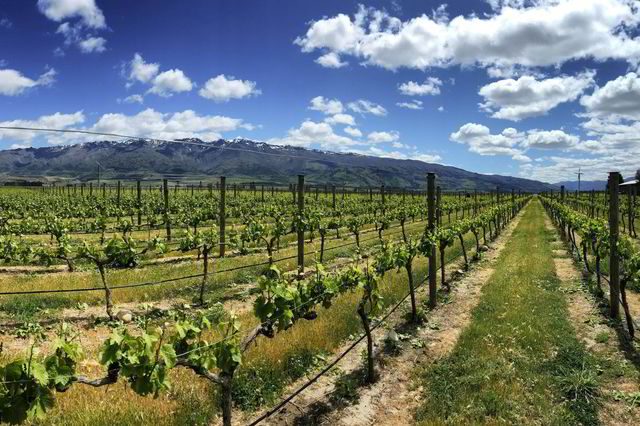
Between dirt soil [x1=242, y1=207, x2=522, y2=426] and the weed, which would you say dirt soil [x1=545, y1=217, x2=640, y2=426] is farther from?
dirt soil [x1=242, y1=207, x2=522, y2=426]

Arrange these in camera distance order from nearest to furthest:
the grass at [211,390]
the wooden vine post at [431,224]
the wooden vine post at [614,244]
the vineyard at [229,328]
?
the vineyard at [229,328] < the grass at [211,390] < the wooden vine post at [614,244] < the wooden vine post at [431,224]

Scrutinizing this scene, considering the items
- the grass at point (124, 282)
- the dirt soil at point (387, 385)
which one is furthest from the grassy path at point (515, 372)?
the grass at point (124, 282)

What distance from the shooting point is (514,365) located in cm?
861

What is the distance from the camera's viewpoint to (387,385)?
8.21 meters

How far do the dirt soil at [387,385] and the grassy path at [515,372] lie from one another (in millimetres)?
358

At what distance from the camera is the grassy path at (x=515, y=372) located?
22.8ft

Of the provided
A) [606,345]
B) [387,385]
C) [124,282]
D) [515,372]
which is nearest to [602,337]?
[606,345]

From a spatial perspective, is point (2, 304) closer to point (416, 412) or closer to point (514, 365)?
point (416, 412)

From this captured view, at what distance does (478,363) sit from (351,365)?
2.48 metres

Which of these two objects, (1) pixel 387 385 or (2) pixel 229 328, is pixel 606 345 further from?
(2) pixel 229 328

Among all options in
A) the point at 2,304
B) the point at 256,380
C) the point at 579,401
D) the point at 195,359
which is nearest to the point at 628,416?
the point at 579,401

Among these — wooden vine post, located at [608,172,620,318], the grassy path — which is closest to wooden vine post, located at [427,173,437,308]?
the grassy path

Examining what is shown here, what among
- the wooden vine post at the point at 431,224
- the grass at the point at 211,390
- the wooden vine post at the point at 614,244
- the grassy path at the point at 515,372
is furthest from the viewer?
the wooden vine post at the point at 431,224

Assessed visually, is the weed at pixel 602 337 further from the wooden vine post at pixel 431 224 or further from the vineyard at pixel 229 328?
the wooden vine post at pixel 431 224
